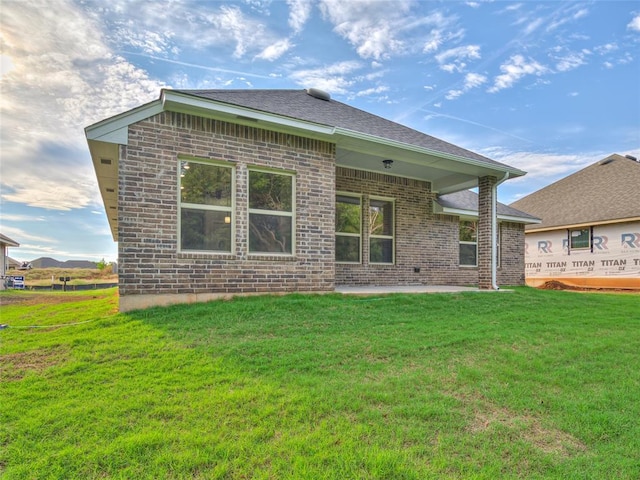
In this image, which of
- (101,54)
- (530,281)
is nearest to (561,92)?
(530,281)

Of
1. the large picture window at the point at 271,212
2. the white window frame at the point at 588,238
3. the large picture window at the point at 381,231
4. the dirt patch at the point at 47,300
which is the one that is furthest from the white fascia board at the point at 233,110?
the white window frame at the point at 588,238

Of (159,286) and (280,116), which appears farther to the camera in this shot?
(280,116)

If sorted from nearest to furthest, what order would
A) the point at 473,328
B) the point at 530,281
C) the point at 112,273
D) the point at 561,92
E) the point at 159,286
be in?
the point at 473,328 < the point at 159,286 < the point at 561,92 < the point at 530,281 < the point at 112,273

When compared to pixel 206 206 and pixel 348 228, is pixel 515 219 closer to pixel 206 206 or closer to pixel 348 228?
pixel 348 228

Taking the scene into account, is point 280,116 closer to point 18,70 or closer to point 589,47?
point 18,70

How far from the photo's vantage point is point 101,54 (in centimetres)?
753

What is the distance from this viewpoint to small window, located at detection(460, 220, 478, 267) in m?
12.5

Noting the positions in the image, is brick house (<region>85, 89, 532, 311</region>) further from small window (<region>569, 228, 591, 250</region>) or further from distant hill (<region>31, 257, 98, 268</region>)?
distant hill (<region>31, 257, 98, 268</region>)

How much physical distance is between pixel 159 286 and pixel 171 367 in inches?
109

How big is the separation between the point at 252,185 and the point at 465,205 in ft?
27.8

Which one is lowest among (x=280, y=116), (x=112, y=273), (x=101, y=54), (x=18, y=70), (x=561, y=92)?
(x=112, y=273)

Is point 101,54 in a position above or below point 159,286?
above

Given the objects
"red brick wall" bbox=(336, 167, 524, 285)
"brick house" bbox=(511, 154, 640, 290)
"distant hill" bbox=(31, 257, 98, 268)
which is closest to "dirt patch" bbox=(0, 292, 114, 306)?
"red brick wall" bbox=(336, 167, 524, 285)

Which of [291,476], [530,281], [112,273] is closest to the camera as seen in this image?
[291,476]
